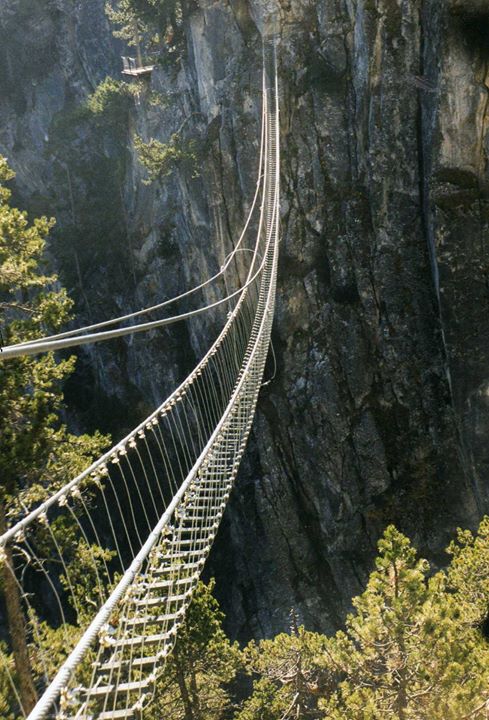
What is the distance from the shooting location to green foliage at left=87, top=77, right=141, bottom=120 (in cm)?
2227

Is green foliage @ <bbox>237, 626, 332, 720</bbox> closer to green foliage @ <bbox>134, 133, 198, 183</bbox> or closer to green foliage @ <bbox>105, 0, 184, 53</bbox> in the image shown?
green foliage @ <bbox>134, 133, 198, 183</bbox>

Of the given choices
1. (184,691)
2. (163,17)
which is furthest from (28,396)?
(163,17)

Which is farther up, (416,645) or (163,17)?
(163,17)

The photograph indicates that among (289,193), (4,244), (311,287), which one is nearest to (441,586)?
(4,244)

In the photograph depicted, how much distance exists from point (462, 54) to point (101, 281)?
573 inches

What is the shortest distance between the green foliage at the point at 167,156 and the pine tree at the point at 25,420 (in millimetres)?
8115

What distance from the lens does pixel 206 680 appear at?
36.5 ft

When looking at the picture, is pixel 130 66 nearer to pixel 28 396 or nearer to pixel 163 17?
pixel 163 17

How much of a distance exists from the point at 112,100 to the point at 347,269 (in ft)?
41.5

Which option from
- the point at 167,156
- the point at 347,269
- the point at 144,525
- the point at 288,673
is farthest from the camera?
the point at 144,525

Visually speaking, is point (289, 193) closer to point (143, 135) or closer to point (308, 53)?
point (308, 53)

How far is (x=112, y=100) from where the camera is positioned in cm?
2247

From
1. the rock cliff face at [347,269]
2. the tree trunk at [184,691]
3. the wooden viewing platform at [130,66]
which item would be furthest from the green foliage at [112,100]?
the tree trunk at [184,691]

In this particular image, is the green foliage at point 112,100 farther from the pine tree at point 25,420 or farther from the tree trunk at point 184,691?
the tree trunk at point 184,691
